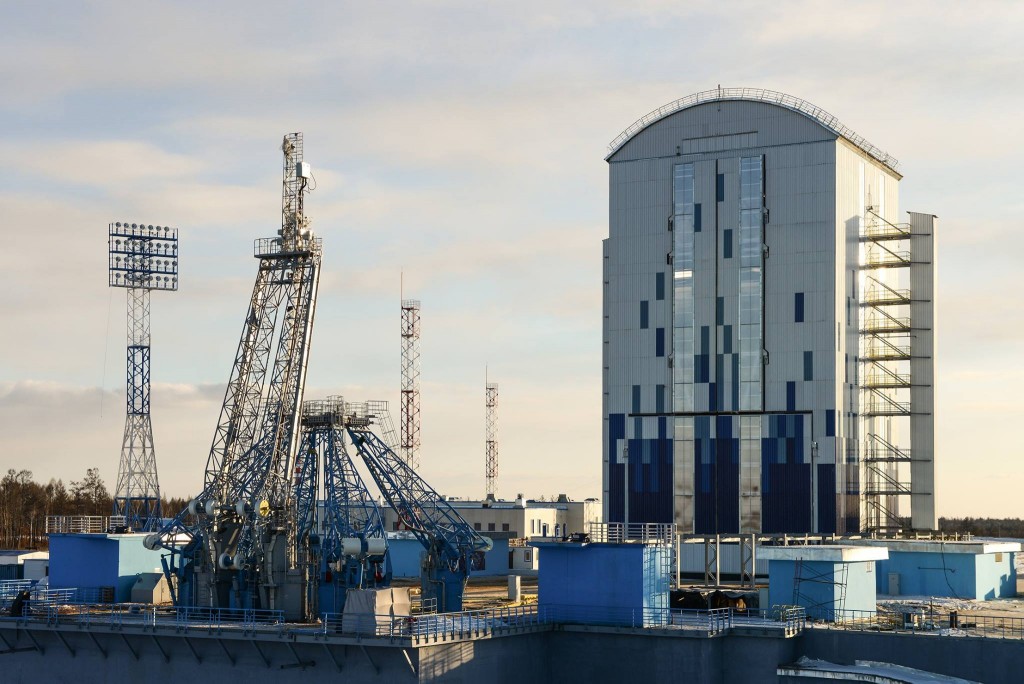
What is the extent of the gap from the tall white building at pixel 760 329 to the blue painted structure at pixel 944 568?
5.39 meters

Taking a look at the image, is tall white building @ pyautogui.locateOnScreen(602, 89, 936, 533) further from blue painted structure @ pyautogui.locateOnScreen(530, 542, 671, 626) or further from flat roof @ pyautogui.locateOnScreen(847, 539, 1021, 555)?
blue painted structure @ pyautogui.locateOnScreen(530, 542, 671, 626)

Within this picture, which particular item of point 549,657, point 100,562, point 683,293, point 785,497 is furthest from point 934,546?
point 100,562

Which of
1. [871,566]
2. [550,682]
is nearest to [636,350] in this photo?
[871,566]

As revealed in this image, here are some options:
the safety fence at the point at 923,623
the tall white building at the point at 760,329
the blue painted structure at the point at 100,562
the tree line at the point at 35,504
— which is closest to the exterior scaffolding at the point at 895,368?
the tall white building at the point at 760,329

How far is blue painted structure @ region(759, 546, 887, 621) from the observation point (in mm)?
69938

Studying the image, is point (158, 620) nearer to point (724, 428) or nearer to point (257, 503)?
point (257, 503)

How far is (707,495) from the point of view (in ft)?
307

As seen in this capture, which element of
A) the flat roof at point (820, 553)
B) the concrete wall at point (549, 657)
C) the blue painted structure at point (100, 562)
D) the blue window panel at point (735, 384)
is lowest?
the concrete wall at point (549, 657)

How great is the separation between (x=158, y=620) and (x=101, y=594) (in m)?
18.2

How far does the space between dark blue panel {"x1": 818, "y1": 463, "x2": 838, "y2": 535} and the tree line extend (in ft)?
366

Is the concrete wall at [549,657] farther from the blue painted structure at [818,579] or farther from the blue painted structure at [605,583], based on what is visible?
the blue painted structure at [818,579]

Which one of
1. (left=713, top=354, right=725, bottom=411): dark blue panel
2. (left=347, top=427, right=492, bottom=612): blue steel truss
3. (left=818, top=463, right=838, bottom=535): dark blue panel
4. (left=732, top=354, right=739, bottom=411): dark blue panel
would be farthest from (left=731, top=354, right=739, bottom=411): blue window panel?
(left=347, top=427, right=492, bottom=612): blue steel truss

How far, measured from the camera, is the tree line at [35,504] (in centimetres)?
17675

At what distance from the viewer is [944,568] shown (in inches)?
3327
